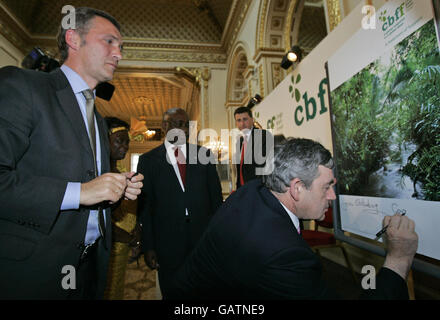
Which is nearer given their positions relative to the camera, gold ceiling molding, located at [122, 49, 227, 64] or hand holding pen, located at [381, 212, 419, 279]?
hand holding pen, located at [381, 212, 419, 279]

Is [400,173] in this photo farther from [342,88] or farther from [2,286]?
[2,286]

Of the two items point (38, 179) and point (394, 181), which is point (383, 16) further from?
point (38, 179)

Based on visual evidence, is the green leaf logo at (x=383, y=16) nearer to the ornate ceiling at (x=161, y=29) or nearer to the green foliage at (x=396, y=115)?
the green foliage at (x=396, y=115)

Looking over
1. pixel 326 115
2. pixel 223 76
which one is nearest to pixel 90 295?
pixel 326 115

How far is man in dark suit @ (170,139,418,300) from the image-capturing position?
0.75m

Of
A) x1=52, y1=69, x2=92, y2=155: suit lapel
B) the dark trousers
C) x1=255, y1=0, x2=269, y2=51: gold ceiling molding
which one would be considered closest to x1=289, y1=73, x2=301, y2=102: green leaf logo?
x1=255, y1=0, x2=269, y2=51: gold ceiling molding

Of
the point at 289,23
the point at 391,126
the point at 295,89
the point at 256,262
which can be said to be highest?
the point at 289,23

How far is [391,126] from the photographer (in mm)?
1192

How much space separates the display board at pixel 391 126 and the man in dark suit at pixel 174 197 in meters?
1.03

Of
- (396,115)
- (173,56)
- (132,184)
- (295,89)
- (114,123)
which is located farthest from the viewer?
(173,56)

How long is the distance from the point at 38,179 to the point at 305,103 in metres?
2.87

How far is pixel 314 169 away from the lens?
1.03 metres

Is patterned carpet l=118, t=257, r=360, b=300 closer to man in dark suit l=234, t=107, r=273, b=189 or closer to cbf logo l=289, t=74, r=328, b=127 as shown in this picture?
man in dark suit l=234, t=107, r=273, b=189

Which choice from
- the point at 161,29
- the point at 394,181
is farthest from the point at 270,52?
the point at 161,29
